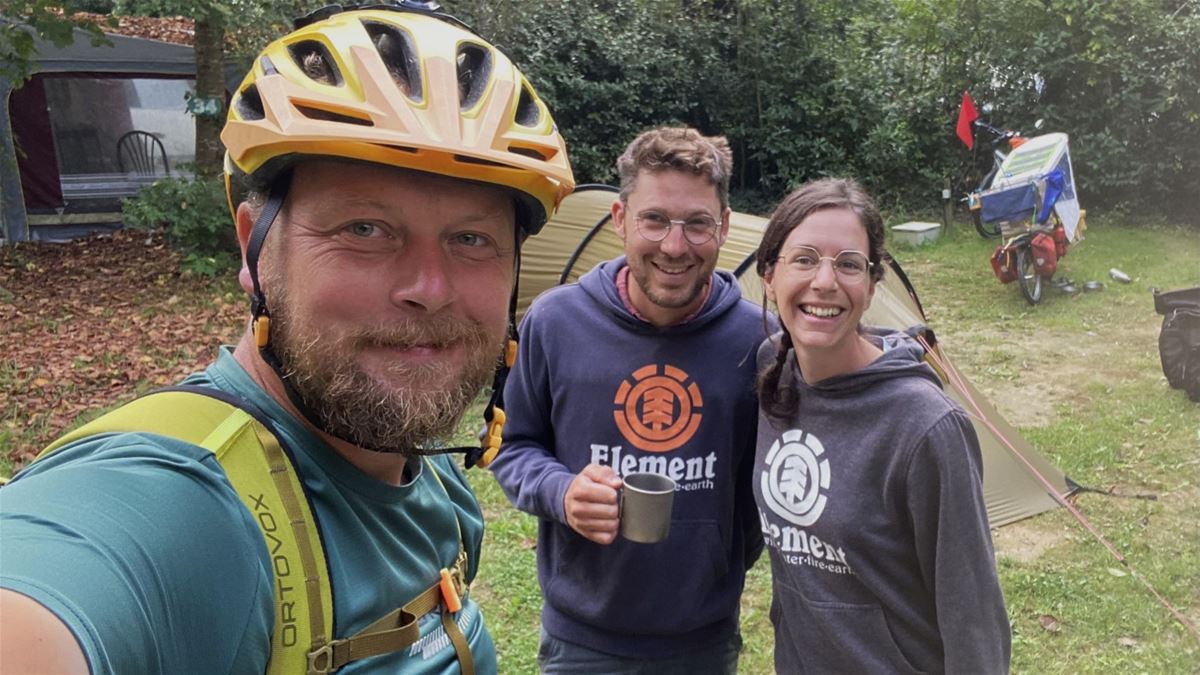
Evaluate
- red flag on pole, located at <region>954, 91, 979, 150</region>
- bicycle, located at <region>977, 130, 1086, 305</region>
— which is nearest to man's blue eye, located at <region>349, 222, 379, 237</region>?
bicycle, located at <region>977, 130, 1086, 305</region>

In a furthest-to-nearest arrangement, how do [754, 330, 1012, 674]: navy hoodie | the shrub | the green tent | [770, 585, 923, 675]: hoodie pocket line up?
the shrub, the green tent, [770, 585, 923, 675]: hoodie pocket, [754, 330, 1012, 674]: navy hoodie

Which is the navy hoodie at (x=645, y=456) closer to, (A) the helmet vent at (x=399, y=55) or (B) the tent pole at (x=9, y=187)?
(A) the helmet vent at (x=399, y=55)

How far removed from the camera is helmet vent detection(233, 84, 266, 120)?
130cm

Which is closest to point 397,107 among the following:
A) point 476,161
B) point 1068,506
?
point 476,161

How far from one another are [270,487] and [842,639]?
51.5 inches

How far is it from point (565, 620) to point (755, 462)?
2.22 feet

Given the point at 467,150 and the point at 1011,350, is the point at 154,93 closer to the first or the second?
the point at 1011,350

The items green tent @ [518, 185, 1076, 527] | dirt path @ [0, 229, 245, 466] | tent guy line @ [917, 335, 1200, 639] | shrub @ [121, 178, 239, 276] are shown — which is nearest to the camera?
tent guy line @ [917, 335, 1200, 639]

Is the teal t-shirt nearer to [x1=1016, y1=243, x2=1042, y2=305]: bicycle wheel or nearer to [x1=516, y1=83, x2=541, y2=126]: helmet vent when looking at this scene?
[x1=516, y1=83, x2=541, y2=126]: helmet vent

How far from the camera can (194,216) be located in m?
9.51

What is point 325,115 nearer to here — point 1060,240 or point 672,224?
point 672,224

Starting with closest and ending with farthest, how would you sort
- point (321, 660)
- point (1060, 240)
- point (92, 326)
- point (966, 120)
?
point (321, 660) < point (92, 326) < point (1060, 240) < point (966, 120)

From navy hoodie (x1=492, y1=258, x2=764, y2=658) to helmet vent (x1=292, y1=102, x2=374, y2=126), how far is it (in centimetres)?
121

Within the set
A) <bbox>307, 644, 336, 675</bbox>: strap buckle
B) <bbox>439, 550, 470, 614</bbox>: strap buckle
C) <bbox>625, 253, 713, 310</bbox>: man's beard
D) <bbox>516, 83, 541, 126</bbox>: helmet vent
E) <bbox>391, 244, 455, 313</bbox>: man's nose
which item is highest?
<bbox>516, 83, 541, 126</bbox>: helmet vent
